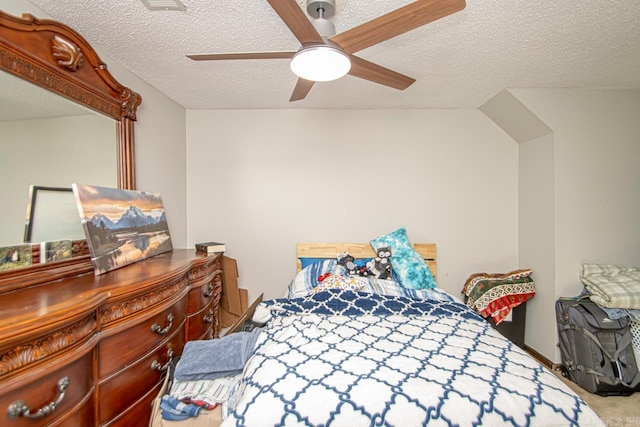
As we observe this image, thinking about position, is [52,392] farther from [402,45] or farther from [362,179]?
[362,179]

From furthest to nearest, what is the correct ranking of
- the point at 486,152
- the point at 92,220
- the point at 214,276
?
the point at 486,152
the point at 214,276
the point at 92,220

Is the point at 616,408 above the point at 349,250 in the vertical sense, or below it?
below

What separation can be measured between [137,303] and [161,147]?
1713mm

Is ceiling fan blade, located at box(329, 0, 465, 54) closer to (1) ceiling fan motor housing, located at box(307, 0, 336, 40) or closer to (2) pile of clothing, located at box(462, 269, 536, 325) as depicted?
(1) ceiling fan motor housing, located at box(307, 0, 336, 40)

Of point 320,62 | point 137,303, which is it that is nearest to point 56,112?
point 137,303

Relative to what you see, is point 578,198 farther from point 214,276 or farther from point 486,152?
point 214,276

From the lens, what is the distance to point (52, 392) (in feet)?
3.07

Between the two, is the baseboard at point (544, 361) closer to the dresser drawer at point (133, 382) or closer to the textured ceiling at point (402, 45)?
the textured ceiling at point (402, 45)

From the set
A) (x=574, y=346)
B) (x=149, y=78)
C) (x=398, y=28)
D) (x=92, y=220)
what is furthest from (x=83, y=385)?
(x=574, y=346)

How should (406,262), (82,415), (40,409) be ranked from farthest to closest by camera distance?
(406,262), (82,415), (40,409)

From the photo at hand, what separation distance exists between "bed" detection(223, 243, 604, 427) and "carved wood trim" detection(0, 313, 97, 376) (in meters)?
0.65

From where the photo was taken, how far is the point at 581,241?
2482 mm

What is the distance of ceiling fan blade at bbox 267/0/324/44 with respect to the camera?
3.30 ft

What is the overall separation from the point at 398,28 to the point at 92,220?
1.89 metres
